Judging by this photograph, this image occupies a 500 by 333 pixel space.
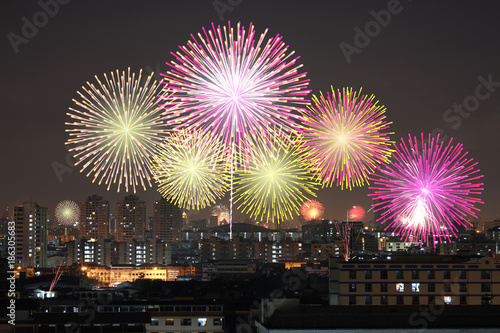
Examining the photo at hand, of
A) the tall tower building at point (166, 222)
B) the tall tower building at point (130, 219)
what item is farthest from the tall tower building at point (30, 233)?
the tall tower building at point (166, 222)

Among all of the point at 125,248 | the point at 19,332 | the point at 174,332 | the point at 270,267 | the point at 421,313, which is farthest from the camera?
the point at 125,248

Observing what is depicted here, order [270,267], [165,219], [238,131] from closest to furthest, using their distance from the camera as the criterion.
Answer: [238,131] → [270,267] → [165,219]

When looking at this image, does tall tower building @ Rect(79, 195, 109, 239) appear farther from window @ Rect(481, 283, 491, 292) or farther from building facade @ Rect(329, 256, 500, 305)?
window @ Rect(481, 283, 491, 292)

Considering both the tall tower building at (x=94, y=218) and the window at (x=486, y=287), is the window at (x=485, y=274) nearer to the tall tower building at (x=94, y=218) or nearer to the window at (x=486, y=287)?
the window at (x=486, y=287)

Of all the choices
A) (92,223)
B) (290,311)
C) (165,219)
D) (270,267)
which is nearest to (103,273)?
(270,267)

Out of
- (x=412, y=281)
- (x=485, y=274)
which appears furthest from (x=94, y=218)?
(x=485, y=274)

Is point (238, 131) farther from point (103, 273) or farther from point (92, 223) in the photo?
point (92, 223)

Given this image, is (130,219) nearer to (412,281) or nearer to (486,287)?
(412,281)
